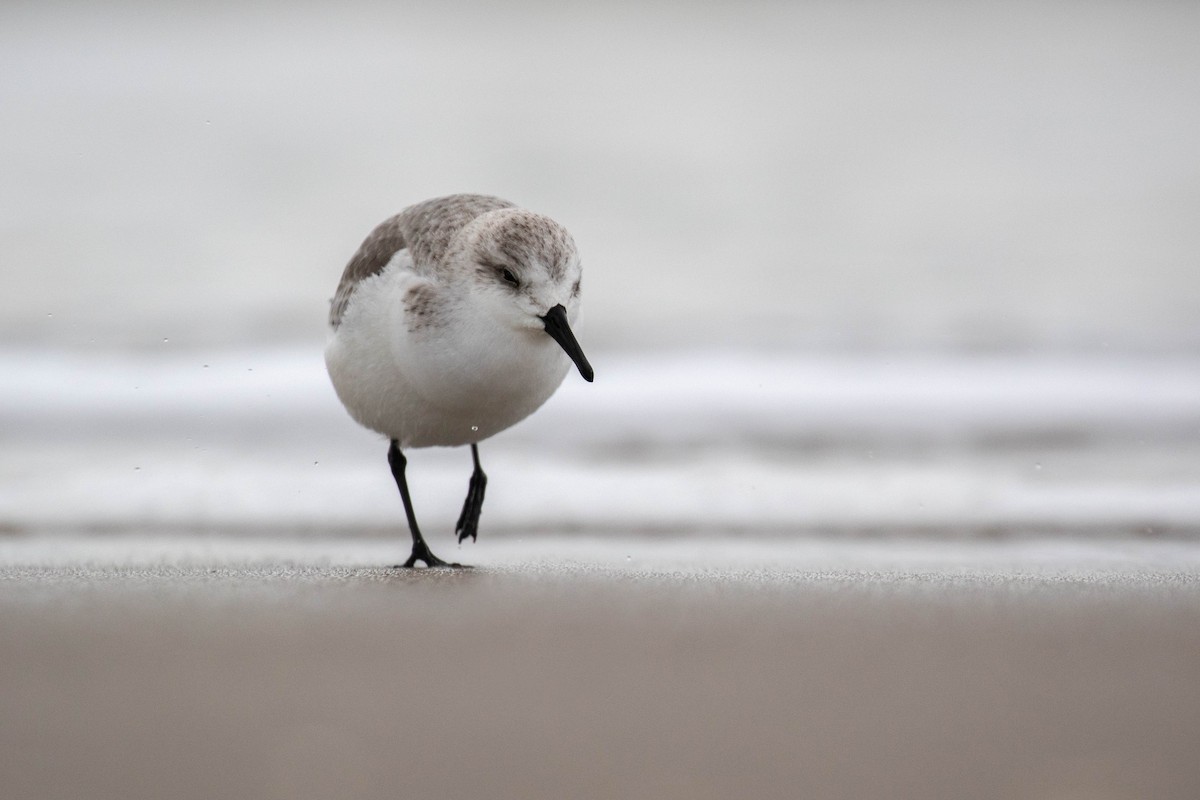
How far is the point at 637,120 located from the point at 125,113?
A: 12.8 feet

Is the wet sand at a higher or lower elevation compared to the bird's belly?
lower

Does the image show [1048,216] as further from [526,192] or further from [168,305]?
[168,305]

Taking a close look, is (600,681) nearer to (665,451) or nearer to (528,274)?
(528,274)

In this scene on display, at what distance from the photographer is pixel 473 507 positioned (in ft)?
14.0

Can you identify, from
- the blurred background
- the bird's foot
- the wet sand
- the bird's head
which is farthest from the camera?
the blurred background

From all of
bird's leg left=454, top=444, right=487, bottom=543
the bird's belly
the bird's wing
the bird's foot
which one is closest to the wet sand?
the bird's foot

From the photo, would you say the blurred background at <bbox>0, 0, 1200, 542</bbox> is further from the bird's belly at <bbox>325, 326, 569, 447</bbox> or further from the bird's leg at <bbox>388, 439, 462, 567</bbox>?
the bird's belly at <bbox>325, 326, 569, 447</bbox>

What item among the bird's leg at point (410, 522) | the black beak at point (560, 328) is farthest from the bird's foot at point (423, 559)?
the black beak at point (560, 328)

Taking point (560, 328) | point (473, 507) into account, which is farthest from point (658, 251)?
point (560, 328)

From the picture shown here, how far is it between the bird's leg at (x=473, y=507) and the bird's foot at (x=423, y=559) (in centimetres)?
22

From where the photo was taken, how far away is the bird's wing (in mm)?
3699

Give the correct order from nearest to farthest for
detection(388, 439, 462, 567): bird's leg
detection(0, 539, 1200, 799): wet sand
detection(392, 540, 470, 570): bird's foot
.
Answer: detection(0, 539, 1200, 799): wet sand
detection(392, 540, 470, 570): bird's foot
detection(388, 439, 462, 567): bird's leg

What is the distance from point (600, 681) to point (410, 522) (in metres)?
1.54

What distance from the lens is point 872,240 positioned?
27.7ft
